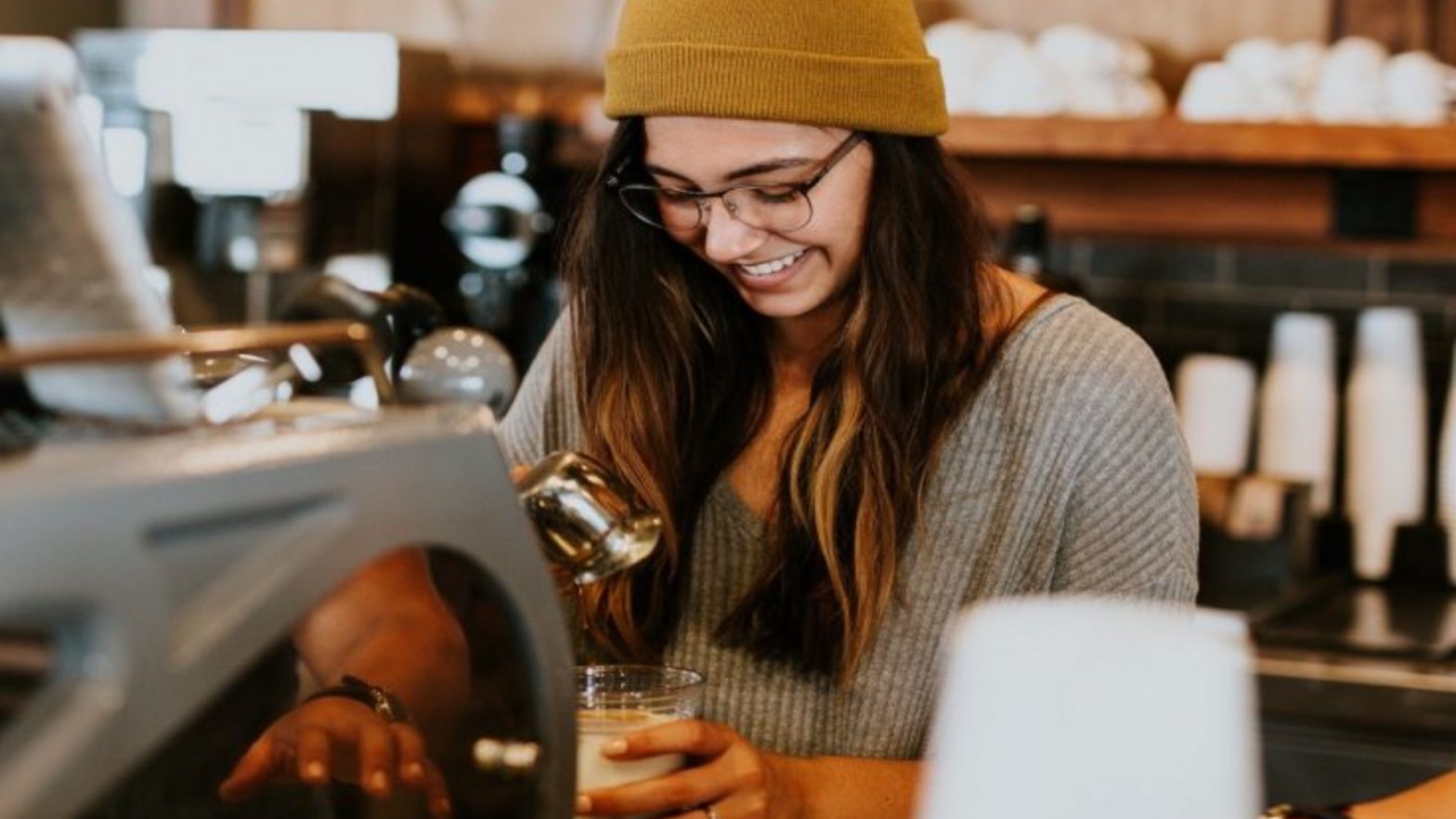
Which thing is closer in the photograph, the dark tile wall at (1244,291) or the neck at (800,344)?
the neck at (800,344)

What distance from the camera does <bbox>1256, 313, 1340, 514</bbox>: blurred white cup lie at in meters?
3.28

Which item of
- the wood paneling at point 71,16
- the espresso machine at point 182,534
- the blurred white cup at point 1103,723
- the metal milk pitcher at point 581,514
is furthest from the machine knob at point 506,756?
the wood paneling at point 71,16

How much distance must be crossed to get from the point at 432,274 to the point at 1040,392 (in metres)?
2.38

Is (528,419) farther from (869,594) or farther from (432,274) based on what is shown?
(432,274)

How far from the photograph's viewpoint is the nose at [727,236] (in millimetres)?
1571

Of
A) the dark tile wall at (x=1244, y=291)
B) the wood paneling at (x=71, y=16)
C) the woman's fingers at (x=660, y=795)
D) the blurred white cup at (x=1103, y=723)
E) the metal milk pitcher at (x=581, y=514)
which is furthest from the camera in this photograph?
the wood paneling at (x=71, y=16)

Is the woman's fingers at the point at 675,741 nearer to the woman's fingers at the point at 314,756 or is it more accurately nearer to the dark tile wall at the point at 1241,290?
the woman's fingers at the point at 314,756

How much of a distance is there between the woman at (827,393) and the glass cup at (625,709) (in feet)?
0.83

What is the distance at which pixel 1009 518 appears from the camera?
66.8 inches

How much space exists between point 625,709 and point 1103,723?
2.09ft

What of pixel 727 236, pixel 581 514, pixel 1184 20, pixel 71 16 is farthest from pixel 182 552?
pixel 71 16

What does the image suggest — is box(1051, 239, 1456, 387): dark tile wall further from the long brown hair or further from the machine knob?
the machine knob

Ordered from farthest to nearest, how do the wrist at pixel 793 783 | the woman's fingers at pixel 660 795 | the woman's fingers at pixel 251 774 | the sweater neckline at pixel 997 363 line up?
the sweater neckline at pixel 997 363 → the wrist at pixel 793 783 → the woman's fingers at pixel 660 795 → the woman's fingers at pixel 251 774

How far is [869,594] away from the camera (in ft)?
5.40
